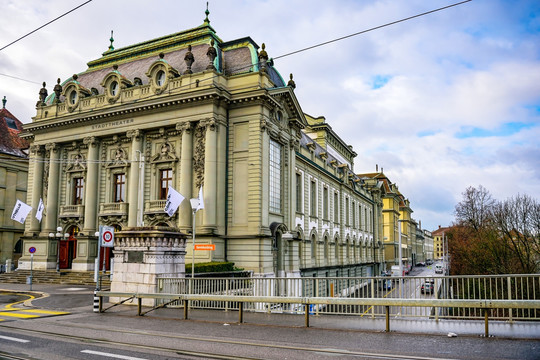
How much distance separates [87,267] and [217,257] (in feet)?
38.6

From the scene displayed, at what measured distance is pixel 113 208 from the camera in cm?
3622

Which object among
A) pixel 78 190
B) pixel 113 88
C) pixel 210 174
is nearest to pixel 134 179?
pixel 210 174

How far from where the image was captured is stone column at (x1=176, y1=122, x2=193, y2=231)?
107ft

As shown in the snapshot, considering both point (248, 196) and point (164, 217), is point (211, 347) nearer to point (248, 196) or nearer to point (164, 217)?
point (248, 196)

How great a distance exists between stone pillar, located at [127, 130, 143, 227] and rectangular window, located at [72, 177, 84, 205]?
5.86 metres

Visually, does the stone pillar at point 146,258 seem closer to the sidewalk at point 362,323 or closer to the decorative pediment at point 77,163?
the sidewalk at point 362,323

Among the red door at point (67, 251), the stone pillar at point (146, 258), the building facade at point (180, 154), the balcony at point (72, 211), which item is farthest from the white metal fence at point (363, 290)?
the red door at point (67, 251)

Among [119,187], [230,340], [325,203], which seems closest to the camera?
[230,340]

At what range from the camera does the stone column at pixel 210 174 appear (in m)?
31.3

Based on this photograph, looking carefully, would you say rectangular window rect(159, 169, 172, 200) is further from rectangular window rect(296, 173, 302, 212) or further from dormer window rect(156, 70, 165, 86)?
rectangular window rect(296, 173, 302, 212)

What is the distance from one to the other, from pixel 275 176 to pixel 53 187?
64.1 feet

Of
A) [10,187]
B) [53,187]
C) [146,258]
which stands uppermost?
[10,187]

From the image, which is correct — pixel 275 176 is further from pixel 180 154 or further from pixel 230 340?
pixel 230 340

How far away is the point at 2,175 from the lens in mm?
50750
